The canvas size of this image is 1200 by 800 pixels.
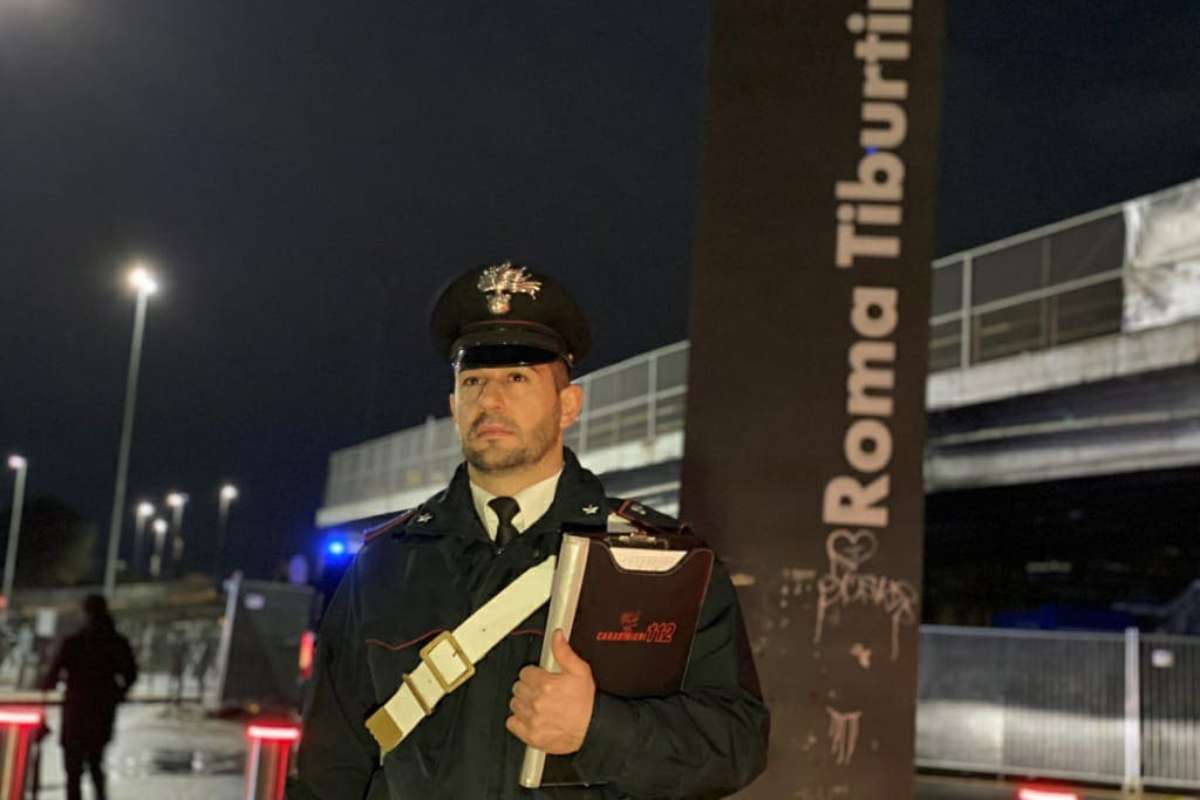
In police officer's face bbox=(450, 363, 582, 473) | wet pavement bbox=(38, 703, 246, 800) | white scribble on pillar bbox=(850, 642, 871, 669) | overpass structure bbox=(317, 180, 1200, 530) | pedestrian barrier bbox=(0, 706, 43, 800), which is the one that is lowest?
wet pavement bbox=(38, 703, 246, 800)

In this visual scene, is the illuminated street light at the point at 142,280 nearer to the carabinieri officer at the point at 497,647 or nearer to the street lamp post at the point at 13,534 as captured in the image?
the street lamp post at the point at 13,534

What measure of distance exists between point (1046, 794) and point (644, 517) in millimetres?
3448

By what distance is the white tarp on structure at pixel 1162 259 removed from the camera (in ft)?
52.2

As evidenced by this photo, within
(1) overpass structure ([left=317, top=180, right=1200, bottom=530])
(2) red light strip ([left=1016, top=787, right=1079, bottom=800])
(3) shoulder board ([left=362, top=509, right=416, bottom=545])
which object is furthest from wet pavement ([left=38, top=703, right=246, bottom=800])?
(3) shoulder board ([left=362, top=509, right=416, bottom=545])

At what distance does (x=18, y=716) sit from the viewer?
757cm

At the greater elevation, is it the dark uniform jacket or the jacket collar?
the jacket collar

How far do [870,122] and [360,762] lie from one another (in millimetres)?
4228

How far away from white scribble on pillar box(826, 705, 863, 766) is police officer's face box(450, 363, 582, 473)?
342 centimetres

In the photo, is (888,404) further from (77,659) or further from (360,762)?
(77,659)

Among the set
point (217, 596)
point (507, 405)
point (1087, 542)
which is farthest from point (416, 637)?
point (217, 596)

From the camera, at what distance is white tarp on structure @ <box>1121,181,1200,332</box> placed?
1592 centimetres

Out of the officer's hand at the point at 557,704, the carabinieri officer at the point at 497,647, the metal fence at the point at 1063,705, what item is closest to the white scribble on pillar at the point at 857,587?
the carabinieri officer at the point at 497,647

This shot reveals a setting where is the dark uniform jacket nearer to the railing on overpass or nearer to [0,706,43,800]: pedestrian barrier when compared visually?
[0,706,43,800]: pedestrian barrier

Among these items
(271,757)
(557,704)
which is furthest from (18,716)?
(557,704)
